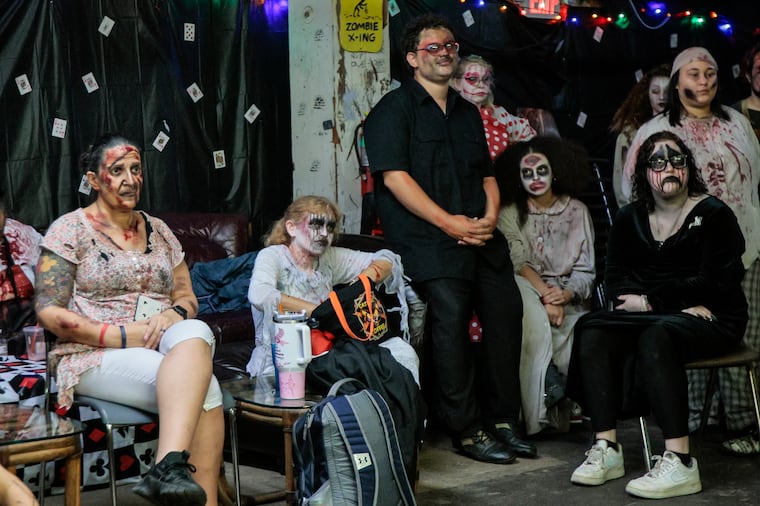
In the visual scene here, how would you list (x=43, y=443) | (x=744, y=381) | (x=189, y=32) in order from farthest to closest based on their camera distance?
(x=189, y=32), (x=744, y=381), (x=43, y=443)

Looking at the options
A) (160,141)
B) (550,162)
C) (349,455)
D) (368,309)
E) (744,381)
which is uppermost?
(160,141)

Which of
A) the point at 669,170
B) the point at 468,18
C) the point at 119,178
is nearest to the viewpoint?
the point at 119,178

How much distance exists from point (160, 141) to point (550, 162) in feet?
7.80

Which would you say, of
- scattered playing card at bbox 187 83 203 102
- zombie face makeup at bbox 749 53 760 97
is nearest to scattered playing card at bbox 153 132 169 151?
scattered playing card at bbox 187 83 203 102

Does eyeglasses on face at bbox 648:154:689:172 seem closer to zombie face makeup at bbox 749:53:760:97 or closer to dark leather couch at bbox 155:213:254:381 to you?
zombie face makeup at bbox 749:53:760:97

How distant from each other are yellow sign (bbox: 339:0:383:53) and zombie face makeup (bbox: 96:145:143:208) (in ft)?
8.01

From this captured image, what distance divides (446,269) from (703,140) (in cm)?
131

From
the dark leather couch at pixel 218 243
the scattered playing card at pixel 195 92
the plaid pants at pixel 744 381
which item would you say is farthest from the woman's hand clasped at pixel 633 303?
the scattered playing card at pixel 195 92

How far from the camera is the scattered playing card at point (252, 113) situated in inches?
257

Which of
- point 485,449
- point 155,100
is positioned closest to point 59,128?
point 155,100

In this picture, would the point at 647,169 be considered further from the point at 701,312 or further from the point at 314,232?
the point at 314,232

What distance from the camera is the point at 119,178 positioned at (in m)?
3.61

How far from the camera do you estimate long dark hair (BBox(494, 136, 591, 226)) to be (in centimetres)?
517

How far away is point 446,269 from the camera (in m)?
4.50
